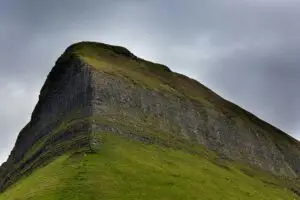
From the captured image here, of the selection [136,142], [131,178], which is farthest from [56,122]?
[131,178]

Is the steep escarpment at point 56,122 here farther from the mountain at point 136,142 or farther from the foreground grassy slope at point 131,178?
the foreground grassy slope at point 131,178

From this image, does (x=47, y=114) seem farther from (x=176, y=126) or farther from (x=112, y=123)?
(x=112, y=123)

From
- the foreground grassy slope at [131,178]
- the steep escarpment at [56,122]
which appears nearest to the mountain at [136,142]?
the foreground grassy slope at [131,178]

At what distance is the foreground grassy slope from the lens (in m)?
69.2

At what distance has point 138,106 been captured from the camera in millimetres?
117062

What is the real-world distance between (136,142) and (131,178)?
20435 millimetres

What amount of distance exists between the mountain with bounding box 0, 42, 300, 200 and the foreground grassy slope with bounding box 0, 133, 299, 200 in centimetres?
18

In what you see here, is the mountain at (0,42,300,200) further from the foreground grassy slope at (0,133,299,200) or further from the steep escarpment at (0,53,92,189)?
the steep escarpment at (0,53,92,189)

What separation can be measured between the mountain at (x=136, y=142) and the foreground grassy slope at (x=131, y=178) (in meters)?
0.18

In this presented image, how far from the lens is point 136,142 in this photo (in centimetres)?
9512

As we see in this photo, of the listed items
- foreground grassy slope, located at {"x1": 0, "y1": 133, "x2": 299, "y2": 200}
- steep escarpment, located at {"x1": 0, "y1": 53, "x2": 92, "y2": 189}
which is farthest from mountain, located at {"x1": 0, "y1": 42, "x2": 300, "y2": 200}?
steep escarpment, located at {"x1": 0, "y1": 53, "x2": 92, "y2": 189}

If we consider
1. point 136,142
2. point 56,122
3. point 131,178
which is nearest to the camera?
point 131,178

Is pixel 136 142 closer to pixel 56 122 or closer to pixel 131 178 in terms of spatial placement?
pixel 131 178

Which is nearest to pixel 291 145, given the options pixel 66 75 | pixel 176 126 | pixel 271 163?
pixel 271 163
